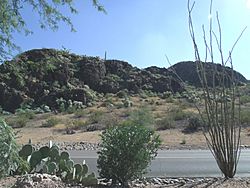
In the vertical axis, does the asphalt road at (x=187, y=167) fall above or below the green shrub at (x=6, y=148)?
below

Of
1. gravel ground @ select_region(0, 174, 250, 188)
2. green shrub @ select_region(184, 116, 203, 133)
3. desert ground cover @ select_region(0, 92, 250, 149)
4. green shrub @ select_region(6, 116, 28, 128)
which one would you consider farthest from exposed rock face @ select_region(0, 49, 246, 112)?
gravel ground @ select_region(0, 174, 250, 188)

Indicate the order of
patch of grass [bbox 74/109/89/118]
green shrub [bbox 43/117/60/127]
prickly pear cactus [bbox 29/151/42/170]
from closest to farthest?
prickly pear cactus [bbox 29/151/42/170] → green shrub [bbox 43/117/60/127] → patch of grass [bbox 74/109/89/118]

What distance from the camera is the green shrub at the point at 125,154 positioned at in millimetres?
11188

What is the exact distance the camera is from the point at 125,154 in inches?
440

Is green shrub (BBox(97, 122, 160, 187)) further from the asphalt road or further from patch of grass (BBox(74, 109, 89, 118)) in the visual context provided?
patch of grass (BBox(74, 109, 89, 118))

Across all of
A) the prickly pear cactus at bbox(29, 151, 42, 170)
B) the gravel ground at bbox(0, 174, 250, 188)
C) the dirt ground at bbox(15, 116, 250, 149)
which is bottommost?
the gravel ground at bbox(0, 174, 250, 188)

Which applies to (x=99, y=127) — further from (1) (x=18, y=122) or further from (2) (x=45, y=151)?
(2) (x=45, y=151)

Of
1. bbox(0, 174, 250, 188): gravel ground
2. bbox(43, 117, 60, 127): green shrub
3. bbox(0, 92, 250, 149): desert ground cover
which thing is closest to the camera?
bbox(0, 174, 250, 188): gravel ground

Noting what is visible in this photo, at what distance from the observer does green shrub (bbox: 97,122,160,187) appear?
1119cm

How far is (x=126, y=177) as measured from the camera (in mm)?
11328

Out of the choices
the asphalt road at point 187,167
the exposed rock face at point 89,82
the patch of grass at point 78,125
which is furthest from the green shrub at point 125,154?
the exposed rock face at point 89,82

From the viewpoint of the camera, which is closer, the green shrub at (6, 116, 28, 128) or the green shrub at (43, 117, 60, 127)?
the green shrub at (6, 116, 28, 128)

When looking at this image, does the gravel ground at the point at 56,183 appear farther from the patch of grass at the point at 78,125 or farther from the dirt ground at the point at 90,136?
the patch of grass at the point at 78,125

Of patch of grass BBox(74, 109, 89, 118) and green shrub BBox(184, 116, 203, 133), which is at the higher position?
patch of grass BBox(74, 109, 89, 118)
